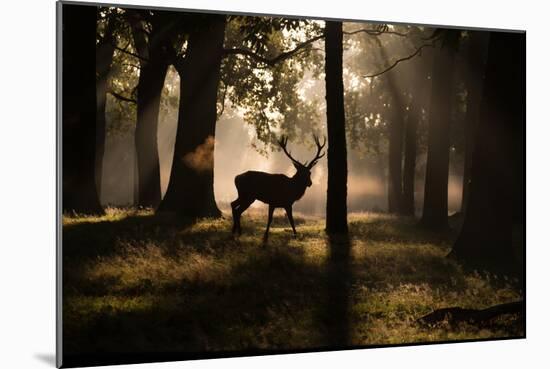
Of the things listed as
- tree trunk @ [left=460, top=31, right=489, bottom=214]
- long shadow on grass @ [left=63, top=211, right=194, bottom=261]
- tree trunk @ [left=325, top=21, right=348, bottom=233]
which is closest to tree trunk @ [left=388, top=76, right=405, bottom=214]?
tree trunk @ [left=325, top=21, right=348, bottom=233]

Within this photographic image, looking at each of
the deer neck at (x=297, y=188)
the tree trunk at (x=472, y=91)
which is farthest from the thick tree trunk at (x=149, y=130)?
the tree trunk at (x=472, y=91)

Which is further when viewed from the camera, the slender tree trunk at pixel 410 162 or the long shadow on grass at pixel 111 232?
the slender tree trunk at pixel 410 162

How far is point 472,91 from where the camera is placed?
9.76m

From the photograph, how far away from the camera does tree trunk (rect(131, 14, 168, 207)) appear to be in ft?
27.9

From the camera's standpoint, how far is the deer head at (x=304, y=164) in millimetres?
9008

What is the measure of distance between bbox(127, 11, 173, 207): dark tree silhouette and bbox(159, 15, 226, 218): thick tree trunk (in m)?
0.22

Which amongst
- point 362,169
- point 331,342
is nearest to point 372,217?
point 362,169

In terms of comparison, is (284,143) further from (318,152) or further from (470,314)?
(470,314)

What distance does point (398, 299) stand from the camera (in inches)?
365

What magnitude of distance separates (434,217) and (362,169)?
106 cm

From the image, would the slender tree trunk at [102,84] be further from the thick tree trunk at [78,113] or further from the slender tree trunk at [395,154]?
the slender tree trunk at [395,154]

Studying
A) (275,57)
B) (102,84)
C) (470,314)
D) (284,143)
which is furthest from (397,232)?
(102,84)

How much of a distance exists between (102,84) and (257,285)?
8.18 ft

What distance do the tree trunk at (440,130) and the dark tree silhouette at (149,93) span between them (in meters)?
2.98
